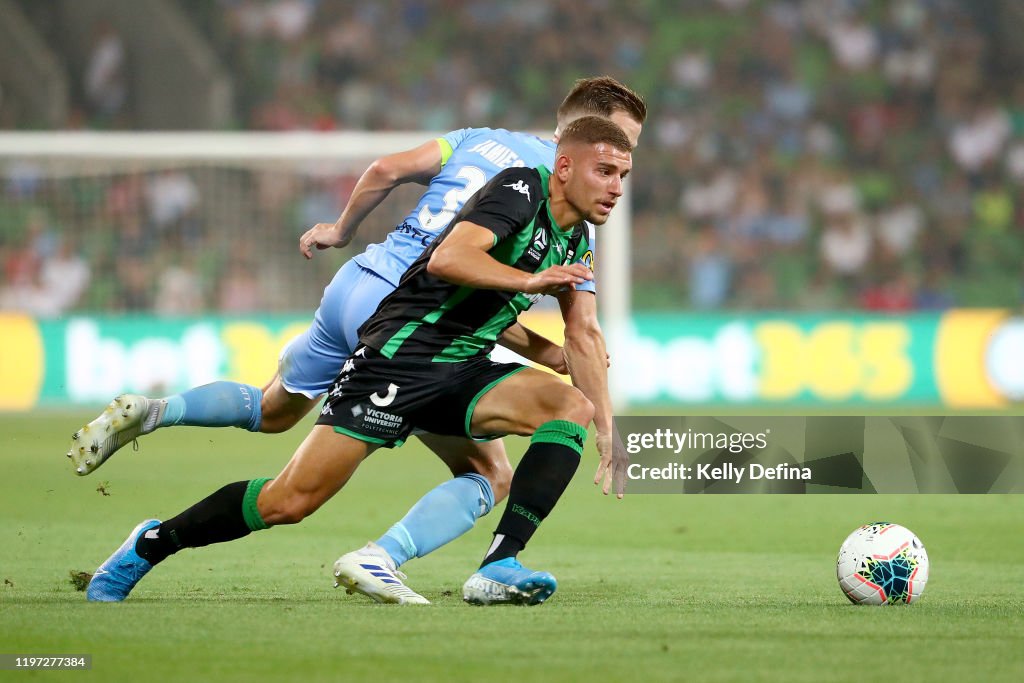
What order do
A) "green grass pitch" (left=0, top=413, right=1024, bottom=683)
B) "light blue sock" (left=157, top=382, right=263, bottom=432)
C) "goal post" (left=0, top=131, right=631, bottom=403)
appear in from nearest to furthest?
"green grass pitch" (left=0, top=413, right=1024, bottom=683), "light blue sock" (left=157, top=382, right=263, bottom=432), "goal post" (left=0, top=131, right=631, bottom=403)

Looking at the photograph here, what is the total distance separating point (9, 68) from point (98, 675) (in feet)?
57.5

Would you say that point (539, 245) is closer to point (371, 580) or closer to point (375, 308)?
point (375, 308)

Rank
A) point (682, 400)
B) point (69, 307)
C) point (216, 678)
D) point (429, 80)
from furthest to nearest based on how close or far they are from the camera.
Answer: point (429, 80) < point (682, 400) < point (69, 307) < point (216, 678)

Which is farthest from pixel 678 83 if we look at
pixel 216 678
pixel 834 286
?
pixel 216 678

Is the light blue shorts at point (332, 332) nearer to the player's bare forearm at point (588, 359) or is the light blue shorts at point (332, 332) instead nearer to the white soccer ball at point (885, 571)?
the player's bare forearm at point (588, 359)

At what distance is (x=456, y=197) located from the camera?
6434 millimetres

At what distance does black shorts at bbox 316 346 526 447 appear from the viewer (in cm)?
526

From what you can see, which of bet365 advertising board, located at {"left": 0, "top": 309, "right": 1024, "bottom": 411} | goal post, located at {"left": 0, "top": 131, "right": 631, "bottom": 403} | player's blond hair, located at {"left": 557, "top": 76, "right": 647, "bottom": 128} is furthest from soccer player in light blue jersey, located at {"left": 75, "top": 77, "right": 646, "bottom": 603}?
bet365 advertising board, located at {"left": 0, "top": 309, "right": 1024, "bottom": 411}

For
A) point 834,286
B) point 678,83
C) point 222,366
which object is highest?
point 678,83

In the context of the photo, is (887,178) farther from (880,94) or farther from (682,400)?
(682,400)

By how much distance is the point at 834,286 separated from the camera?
62.7 feet

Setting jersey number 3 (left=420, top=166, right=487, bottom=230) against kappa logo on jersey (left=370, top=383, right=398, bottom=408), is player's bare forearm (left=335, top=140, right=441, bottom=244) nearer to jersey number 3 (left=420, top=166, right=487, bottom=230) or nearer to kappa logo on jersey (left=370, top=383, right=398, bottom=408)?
jersey number 3 (left=420, top=166, right=487, bottom=230)

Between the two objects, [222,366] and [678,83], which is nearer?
[222,366]

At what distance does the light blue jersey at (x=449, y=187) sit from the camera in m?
6.42
